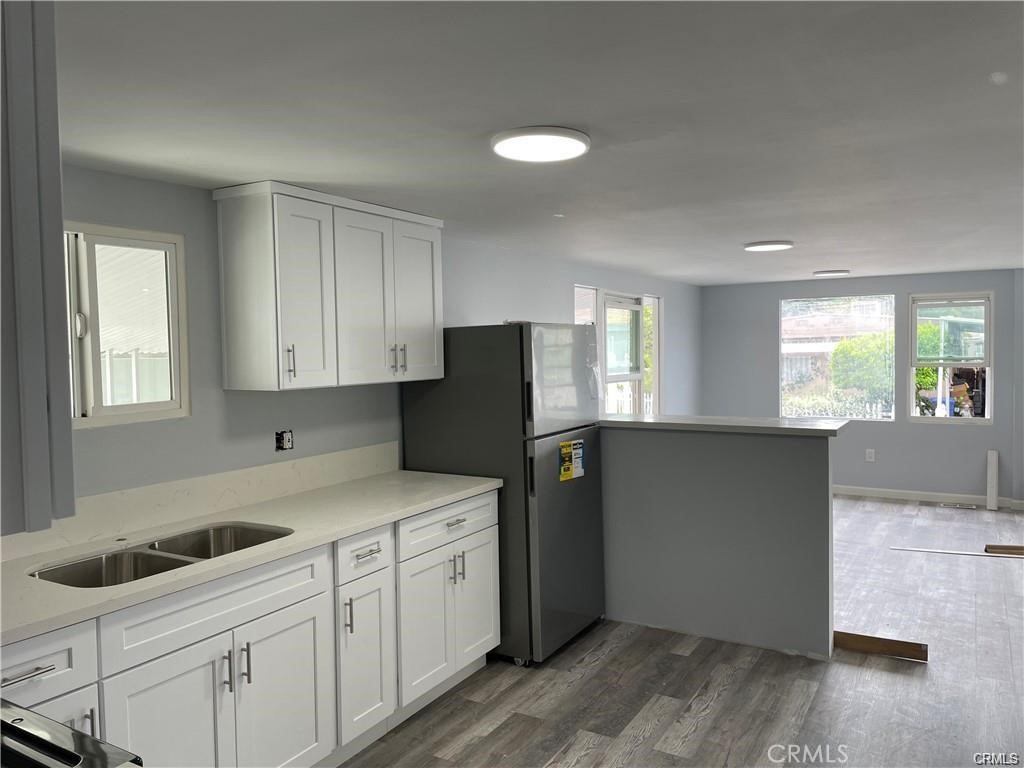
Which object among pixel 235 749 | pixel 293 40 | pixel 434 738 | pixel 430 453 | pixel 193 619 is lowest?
pixel 434 738

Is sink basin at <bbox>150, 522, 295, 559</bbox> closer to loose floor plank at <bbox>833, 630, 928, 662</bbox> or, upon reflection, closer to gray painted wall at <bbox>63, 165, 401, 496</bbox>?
gray painted wall at <bbox>63, 165, 401, 496</bbox>

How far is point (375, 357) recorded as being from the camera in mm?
3490

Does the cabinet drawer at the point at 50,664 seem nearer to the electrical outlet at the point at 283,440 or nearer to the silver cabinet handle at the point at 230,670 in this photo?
the silver cabinet handle at the point at 230,670

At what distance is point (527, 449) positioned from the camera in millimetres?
3666

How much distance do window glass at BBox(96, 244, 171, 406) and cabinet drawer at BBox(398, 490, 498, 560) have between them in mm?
1106

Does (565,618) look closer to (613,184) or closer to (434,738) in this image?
(434,738)

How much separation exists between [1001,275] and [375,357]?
6.33 meters

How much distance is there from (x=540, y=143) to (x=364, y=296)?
1352 millimetres

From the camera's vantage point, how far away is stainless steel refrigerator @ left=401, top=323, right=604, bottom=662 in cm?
368

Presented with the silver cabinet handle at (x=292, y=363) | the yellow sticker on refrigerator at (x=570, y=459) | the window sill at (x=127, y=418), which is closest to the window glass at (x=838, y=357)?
the yellow sticker on refrigerator at (x=570, y=459)

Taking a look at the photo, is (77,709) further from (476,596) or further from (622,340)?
(622,340)

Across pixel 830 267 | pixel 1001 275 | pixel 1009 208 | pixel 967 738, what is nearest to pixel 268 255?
pixel 967 738

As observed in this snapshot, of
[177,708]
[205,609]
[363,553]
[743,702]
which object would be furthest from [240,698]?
[743,702]

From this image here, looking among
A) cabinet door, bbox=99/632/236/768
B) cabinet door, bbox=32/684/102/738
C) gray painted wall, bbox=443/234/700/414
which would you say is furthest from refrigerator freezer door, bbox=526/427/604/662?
cabinet door, bbox=32/684/102/738
